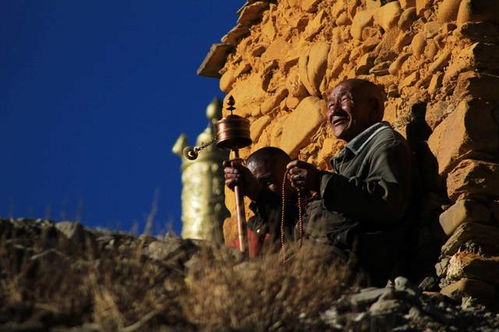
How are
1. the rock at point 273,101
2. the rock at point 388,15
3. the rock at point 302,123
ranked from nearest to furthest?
the rock at point 388,15, the rock at point 302,123, the rock at point 273,101

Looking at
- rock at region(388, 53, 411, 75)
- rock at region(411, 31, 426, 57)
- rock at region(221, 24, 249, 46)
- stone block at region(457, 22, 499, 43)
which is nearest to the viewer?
stone block at region(457, 22, 499, 43)

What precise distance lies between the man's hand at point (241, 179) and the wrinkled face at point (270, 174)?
7.4 inches

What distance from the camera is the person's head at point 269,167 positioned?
561 centimetres

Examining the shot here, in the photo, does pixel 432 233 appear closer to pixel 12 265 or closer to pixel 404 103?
pixel 404 103

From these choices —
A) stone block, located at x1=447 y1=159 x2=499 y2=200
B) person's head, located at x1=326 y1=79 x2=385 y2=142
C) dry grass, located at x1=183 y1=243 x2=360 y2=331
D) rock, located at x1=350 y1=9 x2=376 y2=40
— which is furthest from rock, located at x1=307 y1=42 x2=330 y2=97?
dry grass, located at x1=183 y1=243 x2=360 y2=331

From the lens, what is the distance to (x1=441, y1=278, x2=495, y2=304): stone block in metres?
5.03

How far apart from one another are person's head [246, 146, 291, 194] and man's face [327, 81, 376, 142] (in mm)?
400

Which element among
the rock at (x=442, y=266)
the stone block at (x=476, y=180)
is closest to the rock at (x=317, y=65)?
the stone block at (x=476, y=180)

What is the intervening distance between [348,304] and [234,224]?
2927 mm

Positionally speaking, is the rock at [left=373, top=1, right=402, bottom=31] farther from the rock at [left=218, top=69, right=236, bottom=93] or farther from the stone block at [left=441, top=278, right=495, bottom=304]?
the rock at [left=218, top=69, right=236, bottom=93]

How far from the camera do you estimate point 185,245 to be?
4176 millimetres

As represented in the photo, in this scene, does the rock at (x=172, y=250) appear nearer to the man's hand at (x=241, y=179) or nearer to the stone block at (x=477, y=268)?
the man's hand at (x=241, y=179)

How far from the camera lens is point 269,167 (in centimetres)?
564

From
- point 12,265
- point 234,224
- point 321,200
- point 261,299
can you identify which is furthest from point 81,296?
point 234,224
